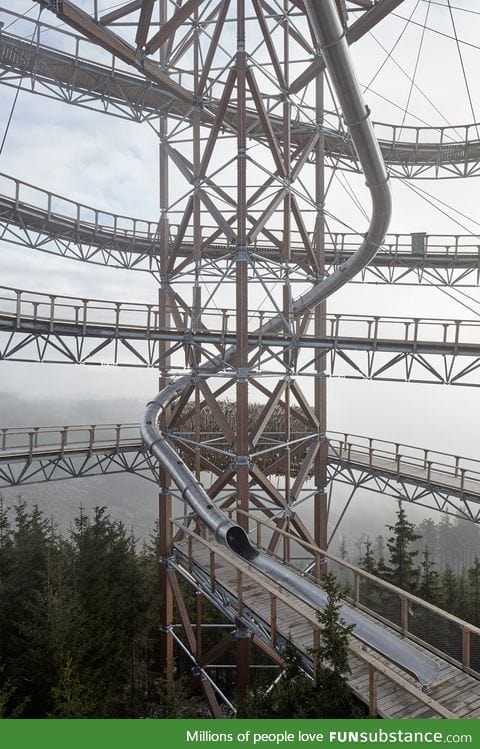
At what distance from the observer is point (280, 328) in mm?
16281

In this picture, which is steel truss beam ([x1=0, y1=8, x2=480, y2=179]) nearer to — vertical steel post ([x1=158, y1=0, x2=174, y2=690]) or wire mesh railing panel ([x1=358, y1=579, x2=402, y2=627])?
vertical steel post ([x1=158, y1=0, x2=174, y2=690])

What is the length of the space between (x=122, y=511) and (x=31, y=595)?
13840 centimetres

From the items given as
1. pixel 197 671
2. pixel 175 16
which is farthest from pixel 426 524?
pixel 175 16

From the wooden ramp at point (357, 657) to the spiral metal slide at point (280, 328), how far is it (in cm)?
25

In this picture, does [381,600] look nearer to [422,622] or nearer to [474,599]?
[474,599]

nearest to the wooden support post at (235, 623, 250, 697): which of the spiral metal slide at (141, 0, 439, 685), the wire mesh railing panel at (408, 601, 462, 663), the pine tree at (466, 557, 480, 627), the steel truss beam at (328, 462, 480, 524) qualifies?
the spiral metal slide at (141, 0, 439, 685)

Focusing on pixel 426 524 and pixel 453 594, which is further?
pixel 426 524

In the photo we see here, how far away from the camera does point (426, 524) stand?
312 feet

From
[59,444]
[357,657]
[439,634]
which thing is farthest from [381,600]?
[357,657]

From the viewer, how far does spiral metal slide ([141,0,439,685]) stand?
7.61 metres

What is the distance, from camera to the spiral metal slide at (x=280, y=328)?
25.0ft

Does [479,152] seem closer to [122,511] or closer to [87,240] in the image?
[87,240]

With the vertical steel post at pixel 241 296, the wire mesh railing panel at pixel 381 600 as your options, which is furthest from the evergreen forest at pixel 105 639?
the vertical steel post at pixel 241 296

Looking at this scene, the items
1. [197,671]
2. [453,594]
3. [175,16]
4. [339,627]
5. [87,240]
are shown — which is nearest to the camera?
[339,627]
